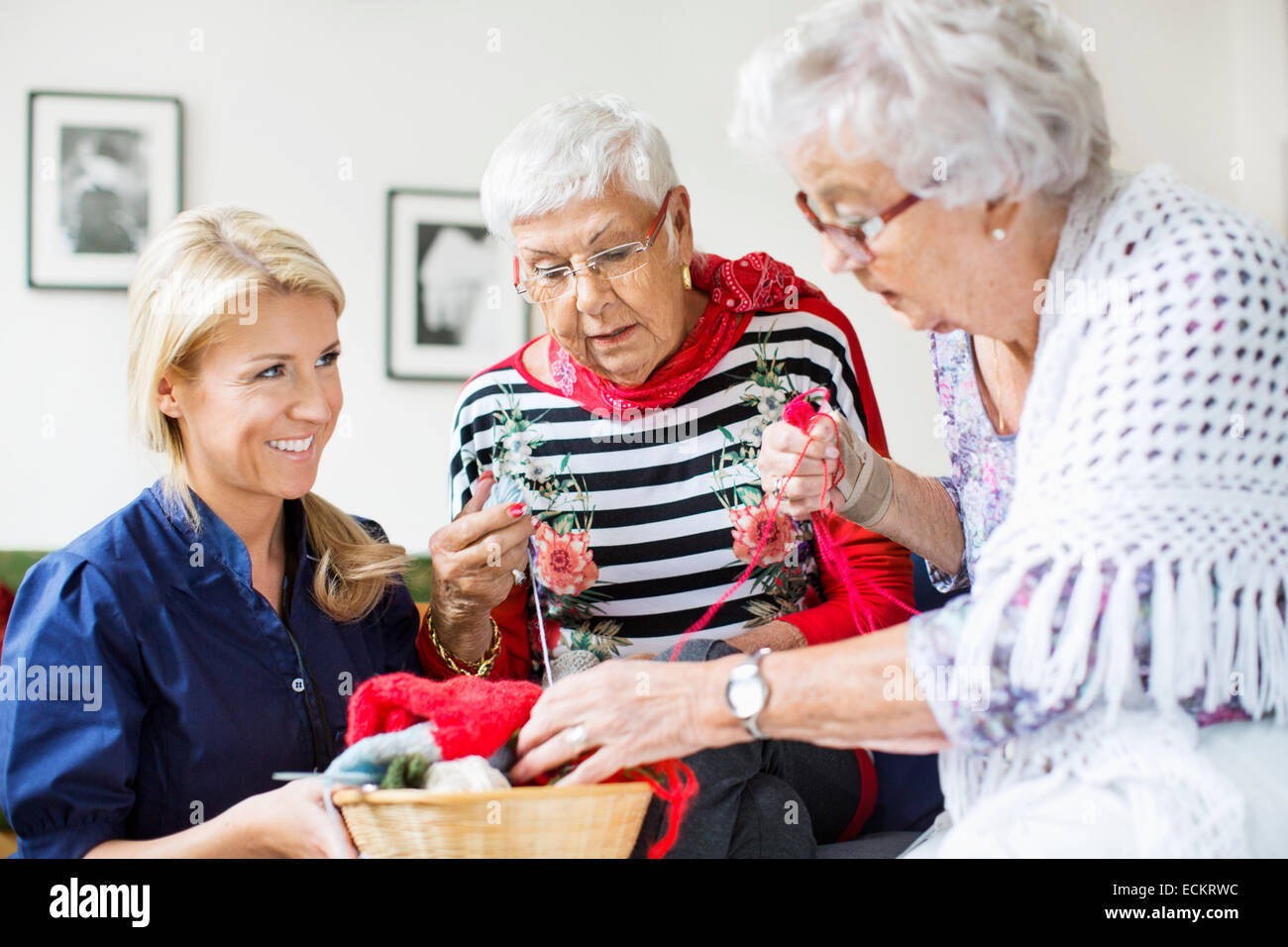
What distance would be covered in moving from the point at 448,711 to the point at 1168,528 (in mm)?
707

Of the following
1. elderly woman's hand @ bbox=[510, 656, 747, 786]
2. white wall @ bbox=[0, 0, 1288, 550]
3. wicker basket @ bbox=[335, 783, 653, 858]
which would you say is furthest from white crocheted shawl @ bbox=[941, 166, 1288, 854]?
white wall @ bbox=[0, 0, 1288, 550]

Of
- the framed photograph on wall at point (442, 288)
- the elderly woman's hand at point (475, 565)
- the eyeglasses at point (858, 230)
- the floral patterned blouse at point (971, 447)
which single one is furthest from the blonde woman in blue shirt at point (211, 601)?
the framed photograph on wall at point (442, 288)

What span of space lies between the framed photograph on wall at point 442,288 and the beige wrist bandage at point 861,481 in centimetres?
207

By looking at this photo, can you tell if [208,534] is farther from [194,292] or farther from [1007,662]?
[1007,662]

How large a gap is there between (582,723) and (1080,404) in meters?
0.56

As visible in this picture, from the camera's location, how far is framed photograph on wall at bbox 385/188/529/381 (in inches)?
135

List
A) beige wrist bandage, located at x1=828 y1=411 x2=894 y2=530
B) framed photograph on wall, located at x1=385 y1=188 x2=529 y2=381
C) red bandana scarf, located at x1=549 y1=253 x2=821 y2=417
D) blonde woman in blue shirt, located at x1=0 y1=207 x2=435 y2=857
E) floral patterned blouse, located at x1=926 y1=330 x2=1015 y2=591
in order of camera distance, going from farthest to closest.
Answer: framed photograph on wall, located at x1=385 y1=188 x2=529 y2=381, red bandana scarf, located at x1=549 y1=253 x2=821 y2=417, beige wrist bandage, located at x1=828 y1=411 x2=894 y2=530, floral patterned blouse, located at x1=926 y1=330 x2=1015 y2=591, blonde woman in blue shirt, located at x1=0 y1=207 x2=435 y2=857

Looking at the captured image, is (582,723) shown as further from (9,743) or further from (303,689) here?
(9,743)

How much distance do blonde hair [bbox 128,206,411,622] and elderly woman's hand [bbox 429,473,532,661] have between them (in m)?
0.15

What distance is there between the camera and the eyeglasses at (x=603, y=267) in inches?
66.1

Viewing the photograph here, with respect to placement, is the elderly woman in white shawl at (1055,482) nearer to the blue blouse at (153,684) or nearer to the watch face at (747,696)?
the watch face at (747,696)

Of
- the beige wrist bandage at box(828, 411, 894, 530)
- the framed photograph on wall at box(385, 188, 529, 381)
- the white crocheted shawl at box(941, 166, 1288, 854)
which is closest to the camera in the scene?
the white crocheted shawl at box(941, 166, 1288, 854)

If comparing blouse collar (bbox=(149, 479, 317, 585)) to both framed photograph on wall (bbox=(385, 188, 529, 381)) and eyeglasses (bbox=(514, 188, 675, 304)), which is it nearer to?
eyeglasses (bbox=(514, 188, 675, 304))

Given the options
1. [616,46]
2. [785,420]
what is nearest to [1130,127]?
[616,46]
